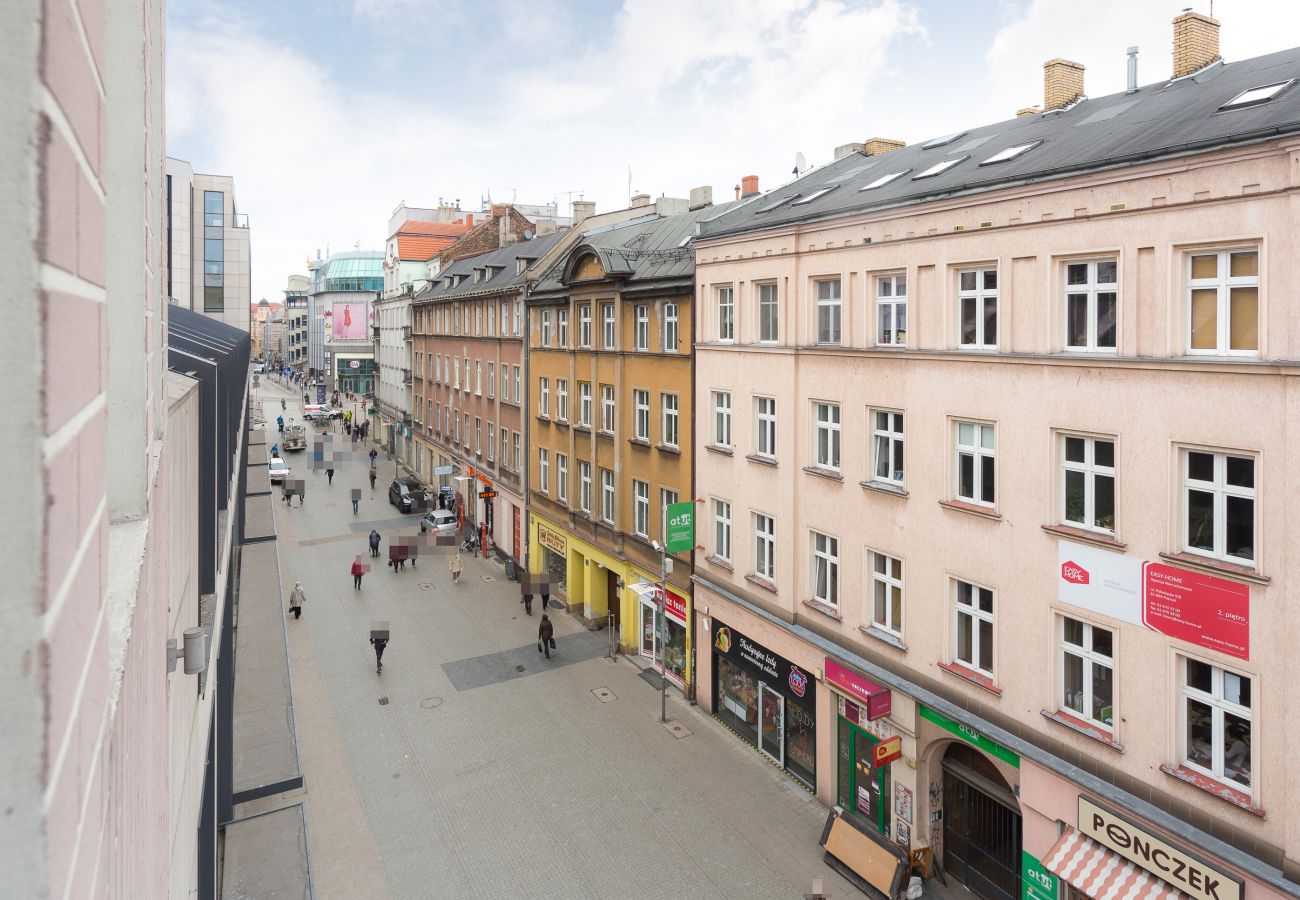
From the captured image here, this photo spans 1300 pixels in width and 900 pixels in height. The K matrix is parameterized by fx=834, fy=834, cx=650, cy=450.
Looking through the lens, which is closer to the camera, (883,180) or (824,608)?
(824,608)

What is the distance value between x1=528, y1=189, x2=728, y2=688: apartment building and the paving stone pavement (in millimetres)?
1763

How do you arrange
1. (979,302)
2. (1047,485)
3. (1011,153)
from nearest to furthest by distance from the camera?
(1047,485)
(979,302)
(1011,153)

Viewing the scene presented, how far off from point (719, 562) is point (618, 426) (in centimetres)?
595

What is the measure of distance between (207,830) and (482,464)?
2740 centimetres

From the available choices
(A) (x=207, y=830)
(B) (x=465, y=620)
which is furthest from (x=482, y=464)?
(A) (x=207, y=830)

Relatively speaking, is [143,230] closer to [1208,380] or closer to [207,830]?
[207,830]

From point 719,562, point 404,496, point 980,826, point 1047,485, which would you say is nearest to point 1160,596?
point 1047,485

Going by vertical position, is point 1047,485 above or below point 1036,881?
above

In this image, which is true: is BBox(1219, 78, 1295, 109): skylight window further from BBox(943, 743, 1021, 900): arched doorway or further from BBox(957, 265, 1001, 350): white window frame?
BBox(943, 743, 1021, 900): arched doorway

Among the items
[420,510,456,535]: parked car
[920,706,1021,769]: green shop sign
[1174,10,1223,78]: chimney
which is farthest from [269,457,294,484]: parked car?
[1174,10,1223,78]: chimney

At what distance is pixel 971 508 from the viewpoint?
13.6m

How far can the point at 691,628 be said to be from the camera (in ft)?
A: 71.1

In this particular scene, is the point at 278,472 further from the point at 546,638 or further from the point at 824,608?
the point at 824,608

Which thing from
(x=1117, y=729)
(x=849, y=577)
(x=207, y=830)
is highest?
(x=849, y=577)
